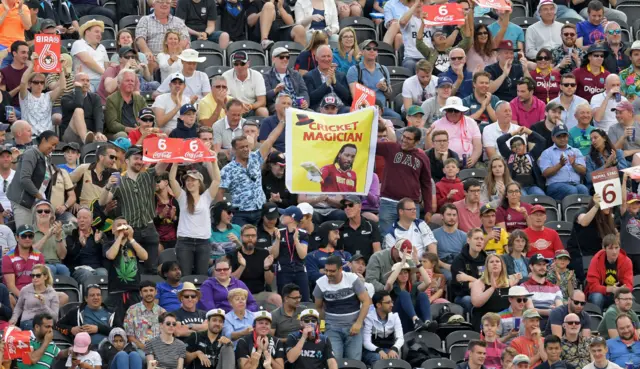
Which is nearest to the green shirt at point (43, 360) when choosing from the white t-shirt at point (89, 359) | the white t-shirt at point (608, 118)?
the white t-shirt at point (89, 359)

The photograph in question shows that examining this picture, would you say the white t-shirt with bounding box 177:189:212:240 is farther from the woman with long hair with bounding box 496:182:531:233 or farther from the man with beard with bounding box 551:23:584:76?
the man with beard with bounding box 551:23:584:76

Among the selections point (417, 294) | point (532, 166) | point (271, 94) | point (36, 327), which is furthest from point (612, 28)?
point (36, 327)

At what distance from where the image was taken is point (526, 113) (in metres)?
24.2

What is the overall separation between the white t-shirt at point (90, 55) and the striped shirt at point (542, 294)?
6.14m

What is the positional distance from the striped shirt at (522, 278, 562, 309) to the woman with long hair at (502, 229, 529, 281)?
0.28 metres

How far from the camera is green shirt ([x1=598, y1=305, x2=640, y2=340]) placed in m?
20.5

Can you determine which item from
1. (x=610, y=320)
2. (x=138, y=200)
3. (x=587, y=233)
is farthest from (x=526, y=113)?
(x=138, y=200)

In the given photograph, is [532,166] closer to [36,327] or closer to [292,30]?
[292,30]

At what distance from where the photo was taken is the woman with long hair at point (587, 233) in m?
21.8

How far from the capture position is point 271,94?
932 inches

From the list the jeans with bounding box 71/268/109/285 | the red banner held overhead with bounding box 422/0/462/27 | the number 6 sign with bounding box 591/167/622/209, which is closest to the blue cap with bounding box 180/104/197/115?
the jeans with bounding box 71/268/109/285

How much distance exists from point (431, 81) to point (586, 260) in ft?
Result: 11.7

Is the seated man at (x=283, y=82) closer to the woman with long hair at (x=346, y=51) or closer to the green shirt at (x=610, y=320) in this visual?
the woman with long hair at (x=346, y=51)

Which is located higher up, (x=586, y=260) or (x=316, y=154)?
(x=316, y=154)
